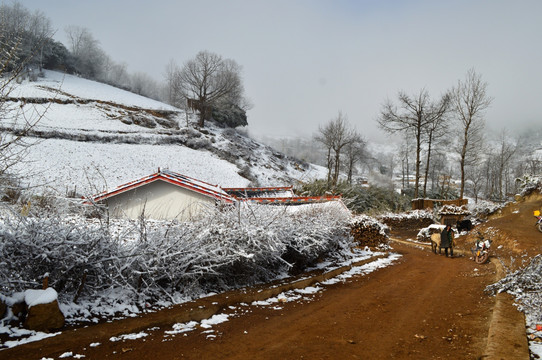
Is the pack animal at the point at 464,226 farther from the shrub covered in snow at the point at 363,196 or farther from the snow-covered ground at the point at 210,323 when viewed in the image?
the snow-covered ground at the point at 210,323

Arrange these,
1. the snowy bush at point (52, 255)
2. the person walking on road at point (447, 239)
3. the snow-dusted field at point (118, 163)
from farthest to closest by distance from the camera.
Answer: the snow-dusted field at point (118, 163) < the person walking on road at point (447, 239) < the snowy bush at point (52, 255)

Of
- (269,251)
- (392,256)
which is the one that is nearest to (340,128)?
(392,256)

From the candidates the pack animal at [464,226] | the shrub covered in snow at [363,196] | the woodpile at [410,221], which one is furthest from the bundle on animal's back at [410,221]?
the pack animal at [464,226]

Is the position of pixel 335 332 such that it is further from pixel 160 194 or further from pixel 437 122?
pixel 437 122

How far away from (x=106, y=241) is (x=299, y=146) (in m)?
158

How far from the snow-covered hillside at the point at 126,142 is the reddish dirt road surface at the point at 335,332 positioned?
2410 cm

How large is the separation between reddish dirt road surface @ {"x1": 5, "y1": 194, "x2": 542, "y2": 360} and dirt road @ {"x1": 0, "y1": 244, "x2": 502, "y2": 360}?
0.04ft

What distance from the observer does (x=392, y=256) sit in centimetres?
1409

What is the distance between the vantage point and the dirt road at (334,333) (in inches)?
162

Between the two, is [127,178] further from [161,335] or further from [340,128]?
[161,335]

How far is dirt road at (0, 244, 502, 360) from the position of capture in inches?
162

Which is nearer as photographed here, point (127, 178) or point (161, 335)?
point (161, 335)

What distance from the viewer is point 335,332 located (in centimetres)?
500

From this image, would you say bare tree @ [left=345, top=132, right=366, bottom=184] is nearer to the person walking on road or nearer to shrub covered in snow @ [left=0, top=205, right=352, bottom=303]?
the person walking on road
